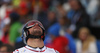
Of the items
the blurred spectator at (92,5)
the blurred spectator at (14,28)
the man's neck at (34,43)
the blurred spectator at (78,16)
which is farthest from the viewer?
the blurred spectator at (92,5)

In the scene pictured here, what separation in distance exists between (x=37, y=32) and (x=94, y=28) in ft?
18.7

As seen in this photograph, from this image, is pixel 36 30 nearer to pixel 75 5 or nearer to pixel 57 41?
pixel 57 41

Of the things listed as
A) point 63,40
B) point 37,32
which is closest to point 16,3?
point 63,40

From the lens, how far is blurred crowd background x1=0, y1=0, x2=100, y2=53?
714 cm

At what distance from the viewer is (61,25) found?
800cm

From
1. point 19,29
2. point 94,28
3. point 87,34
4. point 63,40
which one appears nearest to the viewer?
point 63,40

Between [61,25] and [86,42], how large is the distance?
102 cm

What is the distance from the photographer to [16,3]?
1080 centimetres

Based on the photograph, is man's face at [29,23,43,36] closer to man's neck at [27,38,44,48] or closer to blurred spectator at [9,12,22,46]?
man's neck at [27,38,44,48]

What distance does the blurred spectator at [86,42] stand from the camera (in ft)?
23.8

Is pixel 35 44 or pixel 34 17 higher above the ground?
pixel 34 17

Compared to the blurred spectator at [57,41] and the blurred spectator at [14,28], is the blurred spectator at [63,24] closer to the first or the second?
the blurred spectator at [57,41]

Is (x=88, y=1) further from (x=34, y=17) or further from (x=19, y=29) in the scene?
(x=19, y=29)

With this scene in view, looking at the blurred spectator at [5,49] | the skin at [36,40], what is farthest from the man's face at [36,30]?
the blurred spectator at [5,49]
